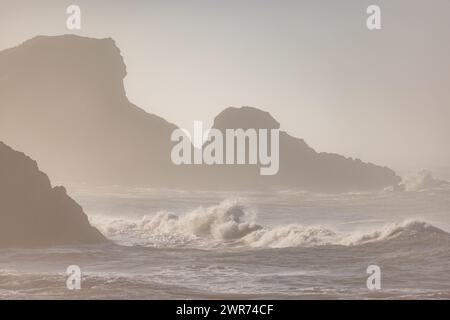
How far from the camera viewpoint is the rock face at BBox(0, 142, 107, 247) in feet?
84.9

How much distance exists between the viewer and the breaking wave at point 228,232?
2888 cm

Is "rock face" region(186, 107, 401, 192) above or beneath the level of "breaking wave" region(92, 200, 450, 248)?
above

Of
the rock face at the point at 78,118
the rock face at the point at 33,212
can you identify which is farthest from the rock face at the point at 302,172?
the rock face at the point at 78,118

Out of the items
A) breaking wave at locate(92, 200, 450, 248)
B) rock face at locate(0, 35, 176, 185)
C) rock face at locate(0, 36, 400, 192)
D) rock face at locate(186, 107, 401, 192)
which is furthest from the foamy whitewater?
rock face at locate(0, 35, 176, 185)

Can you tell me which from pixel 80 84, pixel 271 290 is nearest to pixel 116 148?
pixel 80 84

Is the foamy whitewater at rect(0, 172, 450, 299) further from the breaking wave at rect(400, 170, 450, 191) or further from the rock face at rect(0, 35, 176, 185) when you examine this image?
the rock face at rect(0, 35, 176, 185)

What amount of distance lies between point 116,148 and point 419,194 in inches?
1252

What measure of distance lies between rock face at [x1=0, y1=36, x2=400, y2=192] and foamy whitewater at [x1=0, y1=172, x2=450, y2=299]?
202 cm

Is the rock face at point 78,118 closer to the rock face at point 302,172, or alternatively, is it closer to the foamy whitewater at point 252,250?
the foamy whitewater at point 252,250

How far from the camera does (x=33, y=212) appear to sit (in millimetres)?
26641

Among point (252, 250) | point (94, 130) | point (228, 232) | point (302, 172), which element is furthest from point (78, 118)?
point (252, 250)

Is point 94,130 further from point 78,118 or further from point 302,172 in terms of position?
point 302,172

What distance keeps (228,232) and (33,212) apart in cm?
1036
